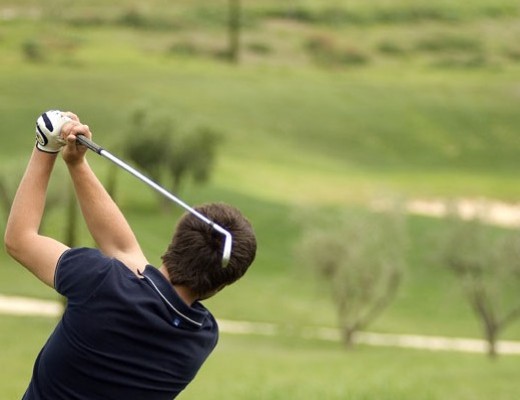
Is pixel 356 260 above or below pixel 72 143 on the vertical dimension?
below

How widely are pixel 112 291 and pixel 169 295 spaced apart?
0.63 feet

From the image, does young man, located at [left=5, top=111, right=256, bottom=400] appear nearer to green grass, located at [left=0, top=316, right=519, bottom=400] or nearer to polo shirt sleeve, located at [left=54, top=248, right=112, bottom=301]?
polo shirt sleeve, located at [left=54, top=248, right=112, bottom=301]

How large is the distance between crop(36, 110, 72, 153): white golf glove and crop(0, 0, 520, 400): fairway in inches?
268

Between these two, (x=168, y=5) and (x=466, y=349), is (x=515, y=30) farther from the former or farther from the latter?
(x=466, y=349)

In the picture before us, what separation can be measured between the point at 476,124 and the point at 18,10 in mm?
43428

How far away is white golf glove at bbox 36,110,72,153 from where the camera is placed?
14.1ft

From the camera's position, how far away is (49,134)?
4.30 meters

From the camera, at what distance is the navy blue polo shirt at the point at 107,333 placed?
4.04 metres

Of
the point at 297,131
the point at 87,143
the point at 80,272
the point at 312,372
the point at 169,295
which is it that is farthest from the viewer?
the point at 297,131

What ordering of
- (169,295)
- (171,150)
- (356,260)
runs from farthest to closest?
1. (171,150)
2. (356,260)
3. (169,295)

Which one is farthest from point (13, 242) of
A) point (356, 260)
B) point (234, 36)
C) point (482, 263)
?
point (234, 36)

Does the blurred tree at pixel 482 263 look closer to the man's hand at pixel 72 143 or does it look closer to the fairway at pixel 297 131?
the fairway at pixel 297 131

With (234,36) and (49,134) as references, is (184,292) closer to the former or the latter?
(49,134)

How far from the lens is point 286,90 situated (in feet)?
263
